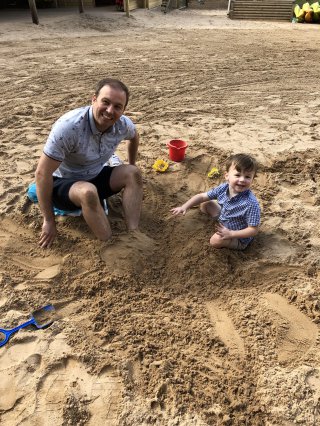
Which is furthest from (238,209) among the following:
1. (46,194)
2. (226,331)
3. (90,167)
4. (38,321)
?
(38,321)

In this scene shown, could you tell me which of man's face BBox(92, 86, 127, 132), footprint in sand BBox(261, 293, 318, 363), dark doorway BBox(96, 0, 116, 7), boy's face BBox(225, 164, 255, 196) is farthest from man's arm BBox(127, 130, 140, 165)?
dark doorway BBox(96, 0, 116, 7)

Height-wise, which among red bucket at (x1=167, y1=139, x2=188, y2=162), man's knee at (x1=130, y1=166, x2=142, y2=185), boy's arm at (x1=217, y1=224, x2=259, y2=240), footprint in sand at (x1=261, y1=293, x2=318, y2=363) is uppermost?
man's knee at (x1=130, y1=166, x2=142, y2=185)

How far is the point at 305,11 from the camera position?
1243 centimetres

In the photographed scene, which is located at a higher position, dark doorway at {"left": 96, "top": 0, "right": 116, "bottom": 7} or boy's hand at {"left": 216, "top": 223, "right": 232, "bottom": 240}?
dark doorway at {"left": 96, "top": 0, "right": 116, "bottom": 7}

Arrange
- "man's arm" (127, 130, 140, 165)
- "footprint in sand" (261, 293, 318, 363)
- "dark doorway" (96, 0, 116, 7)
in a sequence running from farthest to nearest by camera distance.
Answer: "dark doorway" (96, 0, 116, 7) → "man's arm" (127, 130, 140, 165) → "footprint in sand" (261, 293, 318, 363)

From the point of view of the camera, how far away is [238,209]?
2.58m

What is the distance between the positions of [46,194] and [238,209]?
135 cm

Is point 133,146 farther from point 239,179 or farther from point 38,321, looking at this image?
point 38,321

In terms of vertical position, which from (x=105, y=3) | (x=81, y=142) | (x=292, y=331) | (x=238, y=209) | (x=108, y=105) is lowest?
(x=292, y=331)

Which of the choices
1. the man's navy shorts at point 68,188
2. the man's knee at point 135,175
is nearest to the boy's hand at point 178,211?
the man's knee at point 135,175

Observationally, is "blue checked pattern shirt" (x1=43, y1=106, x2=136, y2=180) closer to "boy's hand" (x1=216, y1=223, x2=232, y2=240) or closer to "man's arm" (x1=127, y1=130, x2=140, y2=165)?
"man's arm" (x1=127, y1=130, x2=140, y2=165)

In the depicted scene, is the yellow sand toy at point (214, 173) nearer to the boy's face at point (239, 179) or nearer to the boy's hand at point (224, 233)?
the boy's face at point (239, 179)

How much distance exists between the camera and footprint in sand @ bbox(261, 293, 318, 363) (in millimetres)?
1929

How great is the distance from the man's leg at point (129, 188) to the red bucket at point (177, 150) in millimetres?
845
